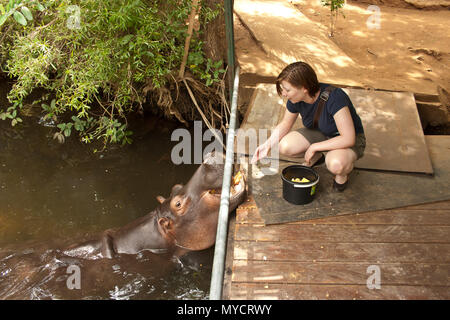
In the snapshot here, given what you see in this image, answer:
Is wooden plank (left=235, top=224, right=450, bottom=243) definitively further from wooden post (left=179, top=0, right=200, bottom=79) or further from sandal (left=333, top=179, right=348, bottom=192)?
wooden post (left=179, top=0, right=200, bottom=79)

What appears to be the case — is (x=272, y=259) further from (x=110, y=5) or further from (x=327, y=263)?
(x=110, y=5)

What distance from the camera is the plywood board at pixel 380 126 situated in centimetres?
389

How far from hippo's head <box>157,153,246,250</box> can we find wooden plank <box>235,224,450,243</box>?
1.74ft

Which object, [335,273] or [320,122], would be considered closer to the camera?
[335,273]

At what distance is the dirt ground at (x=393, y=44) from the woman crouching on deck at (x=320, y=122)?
191 cm

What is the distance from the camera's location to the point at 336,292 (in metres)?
2.67

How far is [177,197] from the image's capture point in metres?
3.90

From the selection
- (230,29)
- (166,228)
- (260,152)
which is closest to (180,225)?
(166,228)

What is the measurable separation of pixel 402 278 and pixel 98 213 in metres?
3.67

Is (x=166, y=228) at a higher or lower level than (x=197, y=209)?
lower

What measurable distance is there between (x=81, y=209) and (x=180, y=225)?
192 centimetres

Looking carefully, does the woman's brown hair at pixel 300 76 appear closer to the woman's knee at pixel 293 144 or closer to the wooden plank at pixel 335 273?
the woman's knee at pixel 293 144

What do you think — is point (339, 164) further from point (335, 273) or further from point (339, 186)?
point (335, 273)
